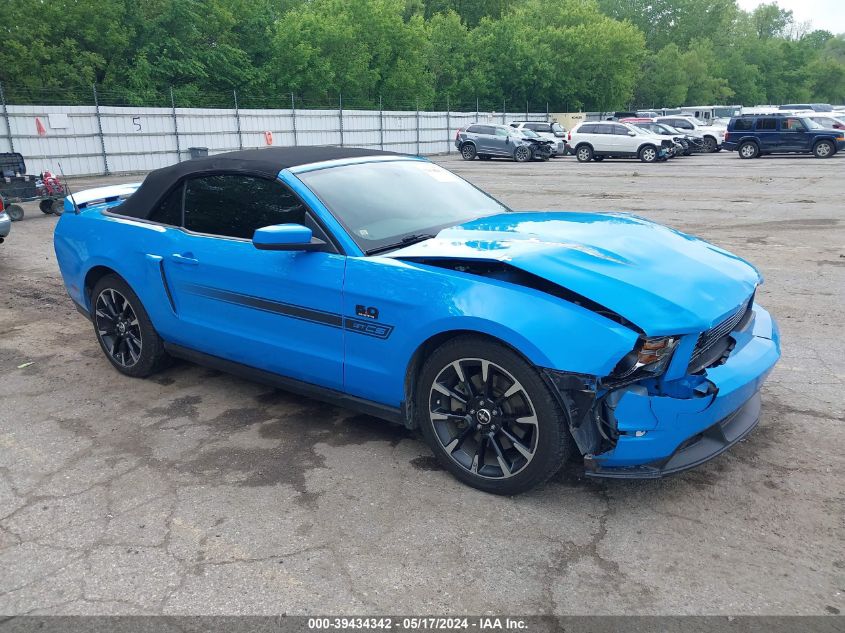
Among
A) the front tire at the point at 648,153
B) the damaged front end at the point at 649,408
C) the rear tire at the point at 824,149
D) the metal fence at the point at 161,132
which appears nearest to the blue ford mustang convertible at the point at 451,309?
the damaged front end at the point at 649,408

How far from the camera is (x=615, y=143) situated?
2862cm

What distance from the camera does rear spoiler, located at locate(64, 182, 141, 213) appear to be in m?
5.44

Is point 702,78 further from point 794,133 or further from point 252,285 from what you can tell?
point 252,285

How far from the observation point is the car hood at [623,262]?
3.02 meters

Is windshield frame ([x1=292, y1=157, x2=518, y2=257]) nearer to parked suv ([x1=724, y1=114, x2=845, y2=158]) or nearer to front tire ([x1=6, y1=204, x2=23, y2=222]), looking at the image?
front tire ([x1=6, y1=204, x2=23, y2=222])

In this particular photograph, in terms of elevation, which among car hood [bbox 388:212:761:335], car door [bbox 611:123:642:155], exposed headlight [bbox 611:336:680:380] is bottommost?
car door [bbox 611:123:642:155]

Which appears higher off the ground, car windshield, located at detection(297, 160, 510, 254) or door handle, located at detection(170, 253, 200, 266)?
car windshield, located at detection(297, 160, 510, 254)

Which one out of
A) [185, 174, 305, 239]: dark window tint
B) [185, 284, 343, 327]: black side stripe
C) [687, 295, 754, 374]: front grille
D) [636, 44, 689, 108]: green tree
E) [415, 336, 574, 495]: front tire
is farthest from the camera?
[636, 44, 689, 108]: green tree

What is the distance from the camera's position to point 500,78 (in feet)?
185

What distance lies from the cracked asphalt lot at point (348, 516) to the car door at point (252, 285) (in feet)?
1.54

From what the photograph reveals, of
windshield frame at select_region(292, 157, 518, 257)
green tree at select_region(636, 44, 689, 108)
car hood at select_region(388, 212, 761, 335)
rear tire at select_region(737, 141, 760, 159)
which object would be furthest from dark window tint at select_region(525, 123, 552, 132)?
green tree at select_region(636, 44, 689, 108)

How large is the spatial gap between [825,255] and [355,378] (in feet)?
25.0

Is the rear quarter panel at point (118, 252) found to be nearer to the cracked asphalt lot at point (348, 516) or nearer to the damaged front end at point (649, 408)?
the cracked asphalt lot at point (348, 516)

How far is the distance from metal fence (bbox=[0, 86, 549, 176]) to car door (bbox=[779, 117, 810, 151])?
16.1 m
